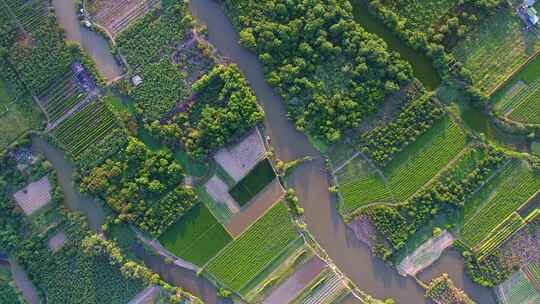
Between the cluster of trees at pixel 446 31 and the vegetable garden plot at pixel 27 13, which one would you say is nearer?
the cluster of trees at pixel 446 31

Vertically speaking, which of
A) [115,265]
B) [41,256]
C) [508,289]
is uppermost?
[41,256]

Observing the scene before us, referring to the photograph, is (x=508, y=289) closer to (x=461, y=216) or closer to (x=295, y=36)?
(x=461, y=216)

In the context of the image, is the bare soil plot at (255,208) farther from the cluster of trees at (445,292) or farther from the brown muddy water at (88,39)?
the brown muddy water at (88,39)

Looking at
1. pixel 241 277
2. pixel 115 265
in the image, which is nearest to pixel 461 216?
pixel 241 277

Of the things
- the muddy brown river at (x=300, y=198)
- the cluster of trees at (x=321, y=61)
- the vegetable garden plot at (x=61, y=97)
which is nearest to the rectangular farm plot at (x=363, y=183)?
the muddy brown river at (x=300, y=198)

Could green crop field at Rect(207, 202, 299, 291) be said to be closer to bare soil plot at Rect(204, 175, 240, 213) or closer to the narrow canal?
bare soil plot at Rect(204, 175, 240, 213)

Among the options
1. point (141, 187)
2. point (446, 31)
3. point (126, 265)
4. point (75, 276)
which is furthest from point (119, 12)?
point (446, 31)
